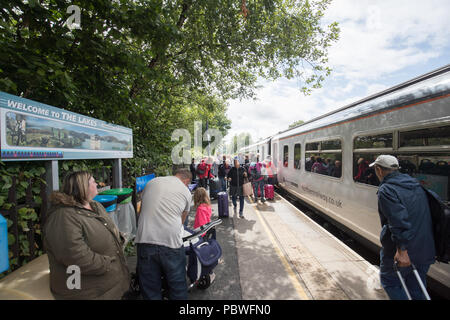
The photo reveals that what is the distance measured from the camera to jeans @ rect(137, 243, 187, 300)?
226 centimetres

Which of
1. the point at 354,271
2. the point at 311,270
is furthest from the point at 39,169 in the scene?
the point at 354,271

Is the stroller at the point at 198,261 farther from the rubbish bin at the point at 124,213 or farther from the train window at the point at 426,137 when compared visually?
the train window at the point at 426,137

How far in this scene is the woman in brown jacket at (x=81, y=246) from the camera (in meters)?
1.76

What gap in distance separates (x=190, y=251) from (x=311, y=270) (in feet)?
6.72

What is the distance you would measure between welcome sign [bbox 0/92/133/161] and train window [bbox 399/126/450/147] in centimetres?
481

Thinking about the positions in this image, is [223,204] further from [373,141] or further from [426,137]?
[426,137]

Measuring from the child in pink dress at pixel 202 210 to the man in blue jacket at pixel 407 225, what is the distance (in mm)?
2583

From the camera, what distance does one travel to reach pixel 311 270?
11.6 ft

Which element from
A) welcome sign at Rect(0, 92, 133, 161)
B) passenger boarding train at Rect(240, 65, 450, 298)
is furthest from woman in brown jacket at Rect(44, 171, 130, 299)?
passenger boarding train at Rect(240, 65, 450, 298)

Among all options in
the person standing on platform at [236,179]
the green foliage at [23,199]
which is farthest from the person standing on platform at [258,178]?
the green foliage at [23,199]

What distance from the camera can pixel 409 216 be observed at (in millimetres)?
2203

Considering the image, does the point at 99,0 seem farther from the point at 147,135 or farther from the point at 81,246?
the point at 147,135
